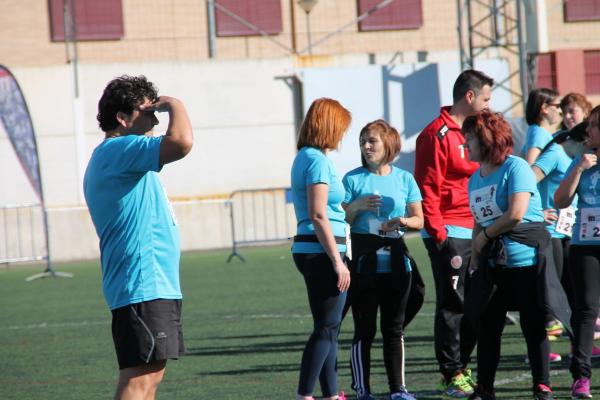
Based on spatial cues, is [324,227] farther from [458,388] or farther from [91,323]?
[91,323]

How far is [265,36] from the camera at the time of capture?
106 ft

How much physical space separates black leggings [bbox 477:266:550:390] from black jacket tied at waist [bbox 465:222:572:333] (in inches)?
1.6

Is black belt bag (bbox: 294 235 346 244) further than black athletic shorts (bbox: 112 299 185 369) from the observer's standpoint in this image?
Yes

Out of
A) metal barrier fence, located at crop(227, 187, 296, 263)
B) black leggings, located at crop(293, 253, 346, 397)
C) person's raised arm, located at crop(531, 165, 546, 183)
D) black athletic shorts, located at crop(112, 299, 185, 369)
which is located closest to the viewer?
black athletic shorts, located at crop(112, 299, 185, 369)

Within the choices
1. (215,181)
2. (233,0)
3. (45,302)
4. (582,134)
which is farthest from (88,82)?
(582,134)

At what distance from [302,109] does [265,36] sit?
6.03 metres

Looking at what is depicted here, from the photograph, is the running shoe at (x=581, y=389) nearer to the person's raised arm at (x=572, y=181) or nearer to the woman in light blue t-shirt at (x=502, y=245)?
the woman in light blue t-shirt at (x=502, y=245)

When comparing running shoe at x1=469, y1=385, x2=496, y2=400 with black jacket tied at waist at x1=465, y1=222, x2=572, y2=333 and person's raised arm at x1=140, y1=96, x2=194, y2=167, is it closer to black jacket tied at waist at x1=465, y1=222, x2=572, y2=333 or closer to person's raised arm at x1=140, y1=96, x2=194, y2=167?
black jacket tied at waist at x1=465, y1=222, x2=572, y2=333

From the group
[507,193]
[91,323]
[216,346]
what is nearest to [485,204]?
[507,193]

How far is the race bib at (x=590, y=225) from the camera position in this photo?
7363 mm

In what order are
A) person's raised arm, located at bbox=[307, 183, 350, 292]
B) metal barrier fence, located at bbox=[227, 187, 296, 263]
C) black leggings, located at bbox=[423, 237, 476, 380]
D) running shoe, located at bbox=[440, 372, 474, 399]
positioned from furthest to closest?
metal barrier fence, located at bbox=[227, 187, 296, 263] < black leggings, located at bbox=[423, 237, 476, 380] < running shoe, located at bbox=[440, 372, 474, 399] < person's raised arm, located at bbox=[307, 183, 350, 292]

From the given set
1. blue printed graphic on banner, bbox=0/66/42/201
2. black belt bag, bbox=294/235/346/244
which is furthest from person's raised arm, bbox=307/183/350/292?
blue printed graphic on banner, bbox=0/66/42/201

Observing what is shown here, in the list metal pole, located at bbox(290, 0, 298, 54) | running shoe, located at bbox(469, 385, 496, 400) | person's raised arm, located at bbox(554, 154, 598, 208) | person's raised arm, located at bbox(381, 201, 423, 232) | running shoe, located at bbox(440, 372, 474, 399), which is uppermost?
metal pole, located at bbox(290, 0, 298, 54)

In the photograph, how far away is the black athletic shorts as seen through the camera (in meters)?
5.21
